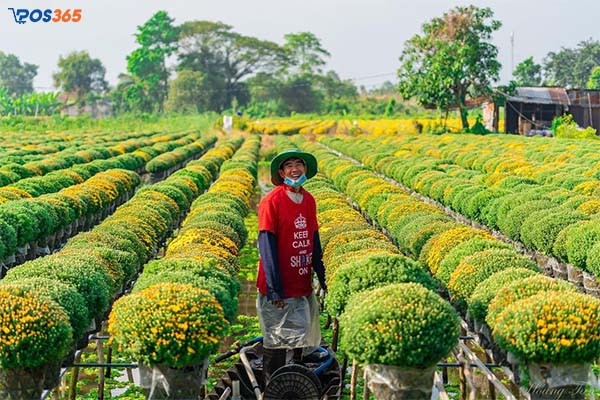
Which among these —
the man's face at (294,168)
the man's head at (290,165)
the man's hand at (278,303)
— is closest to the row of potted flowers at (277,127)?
the man's head at (290,165)

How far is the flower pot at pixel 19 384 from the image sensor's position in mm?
6707

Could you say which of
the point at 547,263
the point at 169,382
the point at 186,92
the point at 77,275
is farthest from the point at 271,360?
the point at 186,92

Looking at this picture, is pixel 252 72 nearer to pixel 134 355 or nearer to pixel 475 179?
pixel 475 179

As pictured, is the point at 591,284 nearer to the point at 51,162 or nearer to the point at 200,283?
the point at 200,283

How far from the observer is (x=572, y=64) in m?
106

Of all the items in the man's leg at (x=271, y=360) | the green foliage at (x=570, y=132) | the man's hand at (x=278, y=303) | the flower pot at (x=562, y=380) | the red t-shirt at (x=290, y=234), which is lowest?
the green foliage at (x=570, y=132)

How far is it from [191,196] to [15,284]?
14026 millimetres

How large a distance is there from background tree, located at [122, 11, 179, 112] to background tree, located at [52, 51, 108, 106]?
727 centimetres

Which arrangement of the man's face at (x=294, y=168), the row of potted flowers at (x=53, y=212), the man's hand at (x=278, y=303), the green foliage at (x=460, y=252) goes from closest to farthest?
the man's hand at (x=278, y=303) → the man's face at (x=294, y=168) → the green foliage at (x=460, y=252) → the row of potted flowers at (x=53, y=212)

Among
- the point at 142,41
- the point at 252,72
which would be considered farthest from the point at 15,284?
the point at 142,41

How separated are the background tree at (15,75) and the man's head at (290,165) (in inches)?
5387

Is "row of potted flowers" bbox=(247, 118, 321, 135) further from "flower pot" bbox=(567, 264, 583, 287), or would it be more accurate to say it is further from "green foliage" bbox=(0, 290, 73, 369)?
"green foliage" bbox=(0, 290, 73, 369)

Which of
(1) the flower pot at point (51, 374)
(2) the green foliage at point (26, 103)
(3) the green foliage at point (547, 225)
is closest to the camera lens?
(1) the flower pot at point (51, 374)

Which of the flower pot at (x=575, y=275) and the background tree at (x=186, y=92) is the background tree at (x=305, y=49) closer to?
the background tree at (x=186, y=92)
